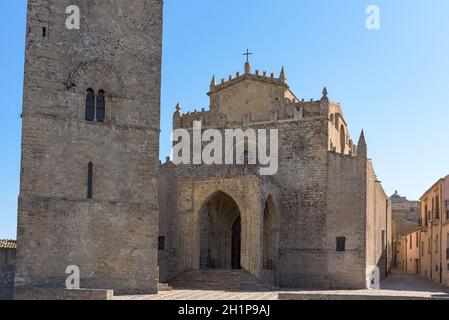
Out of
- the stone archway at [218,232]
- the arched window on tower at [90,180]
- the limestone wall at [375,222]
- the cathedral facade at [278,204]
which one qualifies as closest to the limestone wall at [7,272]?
the arched window on tower at [90,180]

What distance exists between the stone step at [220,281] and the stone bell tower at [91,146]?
5747 mm

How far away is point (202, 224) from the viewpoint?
32156 millimetres

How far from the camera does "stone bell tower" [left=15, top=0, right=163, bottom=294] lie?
20172 mm

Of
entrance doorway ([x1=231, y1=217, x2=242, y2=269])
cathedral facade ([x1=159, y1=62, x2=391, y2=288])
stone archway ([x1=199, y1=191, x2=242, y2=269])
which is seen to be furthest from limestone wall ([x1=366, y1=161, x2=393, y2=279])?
entrance doorway ([x1=231, y1=217, x2=242, y2=269])

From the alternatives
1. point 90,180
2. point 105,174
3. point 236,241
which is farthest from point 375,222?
point 90,180

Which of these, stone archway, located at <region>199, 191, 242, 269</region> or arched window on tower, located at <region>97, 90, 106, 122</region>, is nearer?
arched window on tower, located at <region>97, 90, 106, 122</region>

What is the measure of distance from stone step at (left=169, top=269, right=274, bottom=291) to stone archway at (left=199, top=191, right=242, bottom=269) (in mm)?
3116

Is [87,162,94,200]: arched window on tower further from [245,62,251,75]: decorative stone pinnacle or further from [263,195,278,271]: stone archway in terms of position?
[245,62,251,75]: decorative stone pinnacle

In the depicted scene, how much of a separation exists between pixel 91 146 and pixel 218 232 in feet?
41.1

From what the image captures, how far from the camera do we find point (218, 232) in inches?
1267

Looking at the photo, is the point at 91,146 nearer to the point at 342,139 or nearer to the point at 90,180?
the point at 90,180
